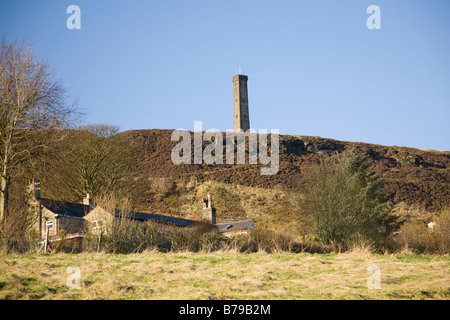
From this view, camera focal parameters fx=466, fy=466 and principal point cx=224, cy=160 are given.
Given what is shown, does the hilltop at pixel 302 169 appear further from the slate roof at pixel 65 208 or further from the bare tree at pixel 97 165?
the slate roof at pixel 65 208

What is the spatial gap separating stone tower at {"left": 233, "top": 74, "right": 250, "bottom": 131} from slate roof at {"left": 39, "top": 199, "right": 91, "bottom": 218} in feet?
173

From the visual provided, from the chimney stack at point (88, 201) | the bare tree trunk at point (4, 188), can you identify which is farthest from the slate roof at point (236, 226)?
the bare tree trunk at point (4, 188)

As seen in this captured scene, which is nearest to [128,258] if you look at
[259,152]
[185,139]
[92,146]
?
[92,146]

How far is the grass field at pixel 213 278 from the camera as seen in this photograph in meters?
11.4

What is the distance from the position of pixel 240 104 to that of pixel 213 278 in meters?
75.7

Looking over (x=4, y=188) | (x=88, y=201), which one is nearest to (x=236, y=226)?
(x=88, y=201)

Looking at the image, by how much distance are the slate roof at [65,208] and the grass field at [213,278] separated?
1794 cm

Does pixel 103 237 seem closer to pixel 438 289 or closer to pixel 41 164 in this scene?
pixel 41 164

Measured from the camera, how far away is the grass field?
11.4m

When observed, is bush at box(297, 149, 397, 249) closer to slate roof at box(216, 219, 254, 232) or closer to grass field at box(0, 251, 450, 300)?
grass field at box(0, 251, 450, 300)

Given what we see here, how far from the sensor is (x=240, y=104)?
287 ft

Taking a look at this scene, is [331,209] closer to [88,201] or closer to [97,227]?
[97,227]

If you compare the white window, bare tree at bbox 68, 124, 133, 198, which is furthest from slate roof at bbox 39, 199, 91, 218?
the white window
